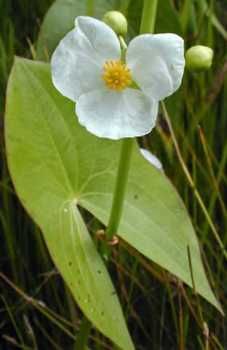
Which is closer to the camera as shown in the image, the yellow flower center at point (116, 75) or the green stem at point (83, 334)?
the yellow flower center at point (116, 75)

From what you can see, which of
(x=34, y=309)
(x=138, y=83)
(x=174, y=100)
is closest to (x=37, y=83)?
(x=138, y=83)

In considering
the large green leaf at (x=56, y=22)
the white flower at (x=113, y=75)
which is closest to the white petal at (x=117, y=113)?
the white flower at (x=113, y=75)

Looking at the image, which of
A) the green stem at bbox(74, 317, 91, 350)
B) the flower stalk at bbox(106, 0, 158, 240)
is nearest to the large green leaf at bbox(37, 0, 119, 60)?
the flower stalk at bbox(106, 0, 158, 240)

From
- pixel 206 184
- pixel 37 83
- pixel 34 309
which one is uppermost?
pixel 37 83

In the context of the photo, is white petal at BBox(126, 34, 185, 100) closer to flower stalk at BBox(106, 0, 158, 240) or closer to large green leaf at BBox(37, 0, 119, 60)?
flower stalk at BBox(106, 0, 158, 240)

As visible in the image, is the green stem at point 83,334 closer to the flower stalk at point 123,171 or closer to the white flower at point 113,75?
the flower stalk at point 123,171

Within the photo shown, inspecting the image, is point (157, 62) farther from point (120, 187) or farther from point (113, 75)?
point (120, 187)

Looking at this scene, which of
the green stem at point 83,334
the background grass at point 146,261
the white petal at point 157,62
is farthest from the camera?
the background grass at point 146,261

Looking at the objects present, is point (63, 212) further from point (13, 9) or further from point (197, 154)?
point (13, 9)
